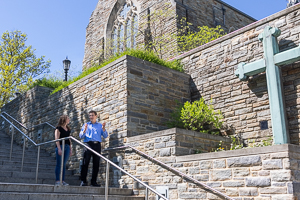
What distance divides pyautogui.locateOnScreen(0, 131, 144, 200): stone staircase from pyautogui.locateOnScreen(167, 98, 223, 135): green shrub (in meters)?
2.20

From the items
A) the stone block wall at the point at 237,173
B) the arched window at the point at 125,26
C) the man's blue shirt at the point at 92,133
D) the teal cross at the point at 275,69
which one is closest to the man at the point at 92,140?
the man's blue shirt at the point at 92,133

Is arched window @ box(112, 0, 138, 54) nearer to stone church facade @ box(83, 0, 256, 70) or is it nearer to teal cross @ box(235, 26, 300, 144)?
stone church facade @ box(83, 0, 256, 70)

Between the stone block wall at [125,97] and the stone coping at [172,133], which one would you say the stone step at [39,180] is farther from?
the stone coping at [172,133]

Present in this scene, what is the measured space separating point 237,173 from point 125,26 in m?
13.3

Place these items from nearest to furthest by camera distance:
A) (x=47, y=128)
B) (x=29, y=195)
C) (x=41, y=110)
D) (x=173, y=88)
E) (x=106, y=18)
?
1. (x=29, y=195)
2. (x=173, y=88)
3. (x=47, y=128)
4. (x=41, y=110)
5. (x=106, y=18)

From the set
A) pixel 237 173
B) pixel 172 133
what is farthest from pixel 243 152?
pixel 172 133

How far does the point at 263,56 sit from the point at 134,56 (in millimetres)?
3244

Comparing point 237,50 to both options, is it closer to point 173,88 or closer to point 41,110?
point 173,88

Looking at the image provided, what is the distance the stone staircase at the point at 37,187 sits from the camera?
528cm

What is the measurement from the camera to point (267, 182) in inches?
210

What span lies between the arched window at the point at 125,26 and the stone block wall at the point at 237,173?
10.3 meters

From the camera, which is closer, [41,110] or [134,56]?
[134,56]

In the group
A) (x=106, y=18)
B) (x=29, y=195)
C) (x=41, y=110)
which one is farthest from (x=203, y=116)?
(x=106, y=18)

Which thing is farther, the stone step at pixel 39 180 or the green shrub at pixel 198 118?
the green shrub at pixel 198 118
